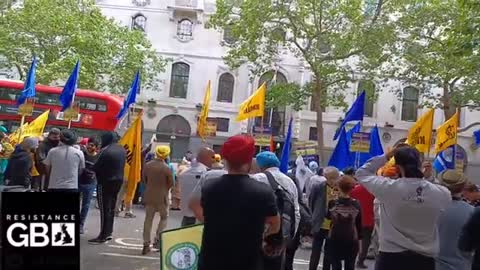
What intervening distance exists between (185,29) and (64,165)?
1150 inches

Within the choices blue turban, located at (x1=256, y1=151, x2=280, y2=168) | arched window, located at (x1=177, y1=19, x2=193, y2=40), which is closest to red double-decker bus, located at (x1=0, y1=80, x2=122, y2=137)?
arched window, located at (x1=177, y1=19, x2=193, y2=40)

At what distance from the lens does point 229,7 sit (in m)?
27.0

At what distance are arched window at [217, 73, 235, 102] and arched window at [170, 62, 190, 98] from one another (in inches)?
76.0

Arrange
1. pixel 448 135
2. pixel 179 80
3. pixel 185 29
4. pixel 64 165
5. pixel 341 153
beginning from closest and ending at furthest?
1. pixel 64 165
2. pixel 341 153
3. pixel 448 135
4. pixel 179 80
5. pixel 185 29

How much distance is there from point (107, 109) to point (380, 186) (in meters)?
20.4

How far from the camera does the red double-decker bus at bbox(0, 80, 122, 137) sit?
75.4 ft

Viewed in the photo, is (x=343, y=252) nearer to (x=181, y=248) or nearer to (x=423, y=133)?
(x=181, y=248)

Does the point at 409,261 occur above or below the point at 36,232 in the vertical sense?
below

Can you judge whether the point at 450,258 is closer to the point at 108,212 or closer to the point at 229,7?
the point at 108,212

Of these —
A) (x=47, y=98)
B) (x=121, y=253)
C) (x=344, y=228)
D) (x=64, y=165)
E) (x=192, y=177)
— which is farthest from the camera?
(x=47, y=98)

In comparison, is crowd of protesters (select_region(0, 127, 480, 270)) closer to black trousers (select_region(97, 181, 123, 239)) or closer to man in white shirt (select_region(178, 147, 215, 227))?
man in white shirt (select_region(178, 147, 215, 227))

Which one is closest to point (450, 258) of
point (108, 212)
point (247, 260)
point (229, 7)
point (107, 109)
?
point (247, 260)

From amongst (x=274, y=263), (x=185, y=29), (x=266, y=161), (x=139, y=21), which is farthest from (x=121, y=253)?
(x=139, y=21)

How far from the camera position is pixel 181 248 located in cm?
528
